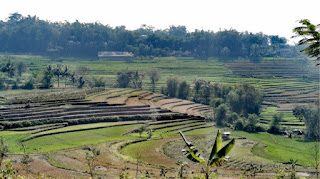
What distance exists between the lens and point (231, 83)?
64688mm

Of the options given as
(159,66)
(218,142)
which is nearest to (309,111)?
(218,142)

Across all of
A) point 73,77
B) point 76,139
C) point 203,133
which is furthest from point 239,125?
point 73,77

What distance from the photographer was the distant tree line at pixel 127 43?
323 ft

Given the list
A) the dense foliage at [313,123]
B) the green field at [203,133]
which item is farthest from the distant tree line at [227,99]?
the dense foliage at [313,123]

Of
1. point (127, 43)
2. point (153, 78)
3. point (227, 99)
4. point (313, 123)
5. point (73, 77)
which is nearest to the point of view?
point (313, 123)

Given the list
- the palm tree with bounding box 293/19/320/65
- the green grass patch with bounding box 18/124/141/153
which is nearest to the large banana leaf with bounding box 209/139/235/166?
the palm tree with bounding box 293/19/320/65

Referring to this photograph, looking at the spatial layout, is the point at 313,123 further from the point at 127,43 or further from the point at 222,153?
the point at 127,43

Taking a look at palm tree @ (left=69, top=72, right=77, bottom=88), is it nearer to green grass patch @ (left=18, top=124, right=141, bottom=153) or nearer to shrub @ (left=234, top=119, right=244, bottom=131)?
green grass patch @ (left=18, top=124, right=141, bottom=153)

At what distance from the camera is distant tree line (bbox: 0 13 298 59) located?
98562 mm

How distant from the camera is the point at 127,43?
101438mm

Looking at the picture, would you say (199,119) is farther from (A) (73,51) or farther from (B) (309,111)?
(A) (73,51)

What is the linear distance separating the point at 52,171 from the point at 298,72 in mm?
60626

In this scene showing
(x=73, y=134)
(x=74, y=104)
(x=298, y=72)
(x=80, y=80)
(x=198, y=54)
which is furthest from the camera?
(x=198, y=54)

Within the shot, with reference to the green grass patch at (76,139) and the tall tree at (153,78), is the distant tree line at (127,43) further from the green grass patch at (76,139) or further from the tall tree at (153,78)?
the green grass patch at (76,139)
